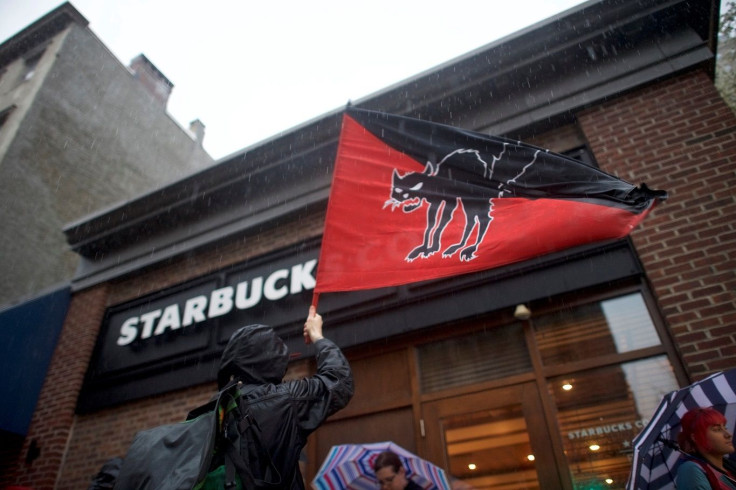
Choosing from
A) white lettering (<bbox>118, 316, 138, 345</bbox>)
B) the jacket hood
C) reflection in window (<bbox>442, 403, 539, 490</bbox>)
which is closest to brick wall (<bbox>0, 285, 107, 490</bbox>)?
white lettering (<bbox>118, 316, 138, 345</bbox>)

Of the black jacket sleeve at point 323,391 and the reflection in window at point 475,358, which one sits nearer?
the black jacket sleeve at point 323,391

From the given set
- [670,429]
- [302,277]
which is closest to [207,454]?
[670,429]

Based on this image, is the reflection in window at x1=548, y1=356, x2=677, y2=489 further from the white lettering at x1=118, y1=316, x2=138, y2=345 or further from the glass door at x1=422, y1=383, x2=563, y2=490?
the white lettering at x1=118, y1=316, x2=138, y2=345

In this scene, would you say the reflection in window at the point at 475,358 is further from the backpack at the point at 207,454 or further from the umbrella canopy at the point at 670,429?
the backpack at the point at 207,454

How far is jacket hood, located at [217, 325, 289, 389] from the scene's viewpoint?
2.14m

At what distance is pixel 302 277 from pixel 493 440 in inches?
119

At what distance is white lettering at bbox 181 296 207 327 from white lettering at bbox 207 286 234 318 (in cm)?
14

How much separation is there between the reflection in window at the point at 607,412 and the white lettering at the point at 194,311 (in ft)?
15.4

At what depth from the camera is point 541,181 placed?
3.67 meters

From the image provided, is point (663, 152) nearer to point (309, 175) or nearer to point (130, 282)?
point (309, 175)

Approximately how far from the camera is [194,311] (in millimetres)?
6879

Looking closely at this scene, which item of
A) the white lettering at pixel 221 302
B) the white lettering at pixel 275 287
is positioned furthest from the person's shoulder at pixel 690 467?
the white lettering at pixel 221 302

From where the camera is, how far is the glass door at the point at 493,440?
4.15 metres

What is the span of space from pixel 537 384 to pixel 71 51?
47.5 ft
